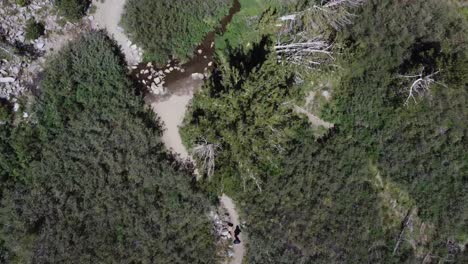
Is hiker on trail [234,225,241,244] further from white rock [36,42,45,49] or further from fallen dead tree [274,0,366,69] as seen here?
white rock [36,42,45,49]

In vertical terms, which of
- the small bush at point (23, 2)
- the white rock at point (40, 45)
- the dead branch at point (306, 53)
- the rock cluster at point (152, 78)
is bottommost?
the dead branch at point (306, 53)

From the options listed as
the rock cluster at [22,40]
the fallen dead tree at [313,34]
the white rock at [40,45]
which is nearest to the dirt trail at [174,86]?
the rock cluster at [22,40]

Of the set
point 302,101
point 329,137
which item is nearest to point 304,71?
point 302,101

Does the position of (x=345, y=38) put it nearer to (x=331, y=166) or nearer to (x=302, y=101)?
(x=302, y=101)

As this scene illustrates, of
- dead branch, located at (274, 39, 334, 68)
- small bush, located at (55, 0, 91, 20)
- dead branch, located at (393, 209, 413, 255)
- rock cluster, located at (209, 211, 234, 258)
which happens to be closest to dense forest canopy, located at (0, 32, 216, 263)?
rock cluster, located at (209, 211, 234, 258)

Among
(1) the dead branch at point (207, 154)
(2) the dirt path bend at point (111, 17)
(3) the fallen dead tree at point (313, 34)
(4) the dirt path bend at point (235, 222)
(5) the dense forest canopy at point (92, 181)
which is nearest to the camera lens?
(1) the dead branch at point (207, 154)

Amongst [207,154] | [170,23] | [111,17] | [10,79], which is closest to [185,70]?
[170,23]

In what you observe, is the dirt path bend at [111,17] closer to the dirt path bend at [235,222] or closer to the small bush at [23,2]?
the small bush at [23,2]
